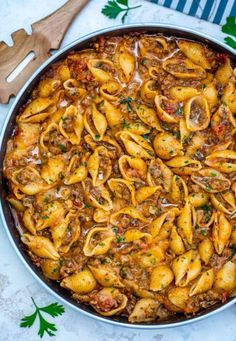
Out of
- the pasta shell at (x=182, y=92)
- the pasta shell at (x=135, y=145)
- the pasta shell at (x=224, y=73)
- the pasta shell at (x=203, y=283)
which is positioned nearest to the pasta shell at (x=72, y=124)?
the pasta shell at (x=135, y=145)

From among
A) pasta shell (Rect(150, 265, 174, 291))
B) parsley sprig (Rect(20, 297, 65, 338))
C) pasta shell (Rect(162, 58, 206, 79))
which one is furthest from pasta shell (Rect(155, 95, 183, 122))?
parsley sprig (Rect(20, 297, 65, 338))

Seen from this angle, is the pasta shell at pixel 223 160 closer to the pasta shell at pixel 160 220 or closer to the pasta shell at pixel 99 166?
the pasta shell at pixel 160 220

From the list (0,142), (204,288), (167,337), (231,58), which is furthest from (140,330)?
(231,58)

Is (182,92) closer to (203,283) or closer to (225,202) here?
(225,202)

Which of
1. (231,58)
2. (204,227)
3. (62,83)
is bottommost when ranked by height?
(204,227)

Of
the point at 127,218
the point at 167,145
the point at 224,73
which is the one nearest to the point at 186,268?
the point at 127,218

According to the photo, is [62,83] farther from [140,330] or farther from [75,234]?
[140,330]

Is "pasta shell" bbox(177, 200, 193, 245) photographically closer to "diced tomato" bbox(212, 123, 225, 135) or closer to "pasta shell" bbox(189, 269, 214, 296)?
"pasta shell" bbox(189, 269, 214, 296)

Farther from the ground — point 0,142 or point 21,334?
point 0,142
